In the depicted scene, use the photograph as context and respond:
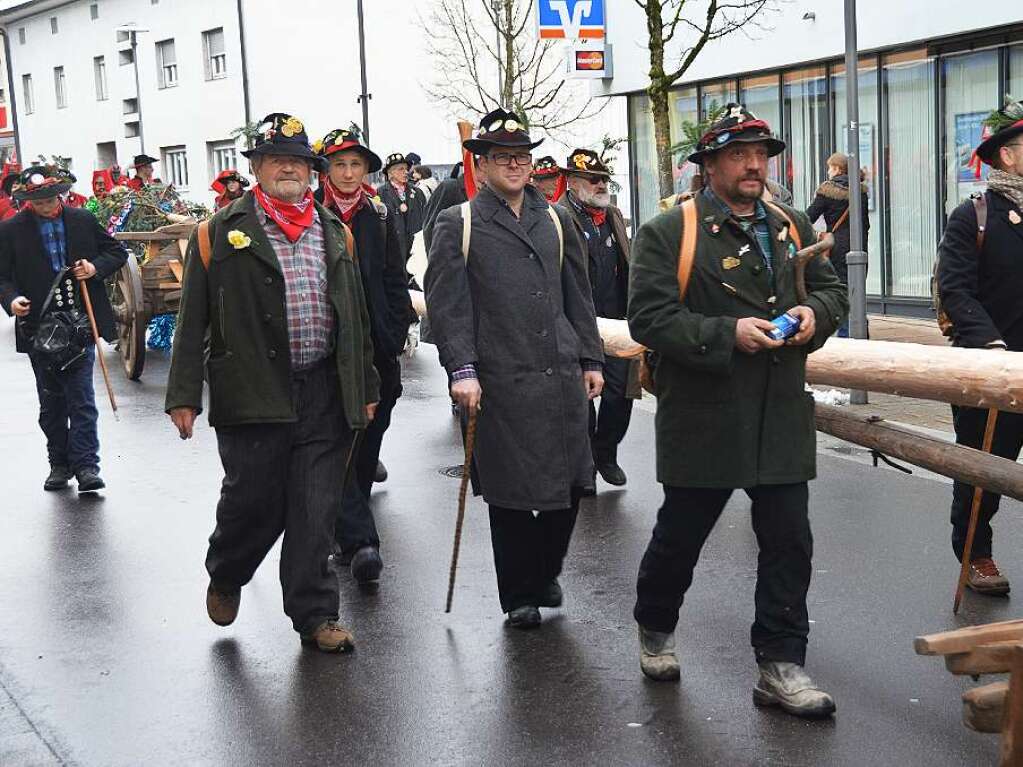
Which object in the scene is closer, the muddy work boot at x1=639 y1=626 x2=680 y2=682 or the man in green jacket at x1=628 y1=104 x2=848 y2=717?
the man in green jacket at x1=628 y1=104 x2=848 y2=717

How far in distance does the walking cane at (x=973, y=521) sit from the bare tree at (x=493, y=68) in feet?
Result: 80.5

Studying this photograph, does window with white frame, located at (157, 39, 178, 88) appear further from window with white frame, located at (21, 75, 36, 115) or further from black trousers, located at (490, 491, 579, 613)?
black trousers, located at (490, 491, 579, 613)

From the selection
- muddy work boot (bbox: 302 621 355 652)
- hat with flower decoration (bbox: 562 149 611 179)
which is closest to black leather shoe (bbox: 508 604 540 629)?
muddy work boot (bbox: 302 621 355 652)

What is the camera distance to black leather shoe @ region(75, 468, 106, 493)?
29.7 feet

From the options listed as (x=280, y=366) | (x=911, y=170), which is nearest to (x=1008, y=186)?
(x=280, y=366)

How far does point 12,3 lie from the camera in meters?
53.6

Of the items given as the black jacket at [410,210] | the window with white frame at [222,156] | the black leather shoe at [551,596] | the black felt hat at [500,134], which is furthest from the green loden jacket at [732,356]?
the window with white frame at [222,156]

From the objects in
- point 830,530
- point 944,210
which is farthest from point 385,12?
point 830,530

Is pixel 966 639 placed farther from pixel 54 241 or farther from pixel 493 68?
pixel 493 68

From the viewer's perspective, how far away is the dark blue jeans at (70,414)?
30.0ft

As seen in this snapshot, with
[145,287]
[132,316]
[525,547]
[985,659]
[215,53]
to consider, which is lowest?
[525,547]

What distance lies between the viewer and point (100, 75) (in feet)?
165

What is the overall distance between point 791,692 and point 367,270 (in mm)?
2740

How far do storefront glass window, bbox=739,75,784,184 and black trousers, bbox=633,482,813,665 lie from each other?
49.1ft
